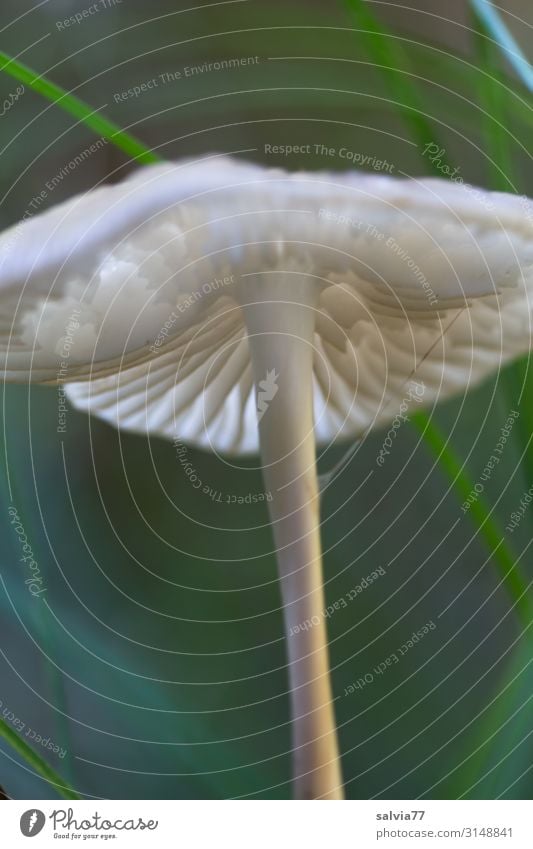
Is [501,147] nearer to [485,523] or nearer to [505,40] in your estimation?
[505,40]

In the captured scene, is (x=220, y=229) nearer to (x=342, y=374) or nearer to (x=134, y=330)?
(x=134, y=330)

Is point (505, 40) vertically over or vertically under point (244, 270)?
over

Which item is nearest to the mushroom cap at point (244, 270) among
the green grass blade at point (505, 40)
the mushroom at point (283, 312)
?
the mushroom at point (283, 312)

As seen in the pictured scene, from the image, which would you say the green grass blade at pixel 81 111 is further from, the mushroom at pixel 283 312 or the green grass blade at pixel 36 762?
the green grass blade at pixel 36 762

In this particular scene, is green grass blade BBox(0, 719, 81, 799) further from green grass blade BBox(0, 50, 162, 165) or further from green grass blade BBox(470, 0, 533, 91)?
green grass blade BBox(470, 0, 533, 91)

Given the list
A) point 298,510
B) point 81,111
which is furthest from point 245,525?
point 81,111

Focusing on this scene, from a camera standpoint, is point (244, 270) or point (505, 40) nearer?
point (244, 270)
